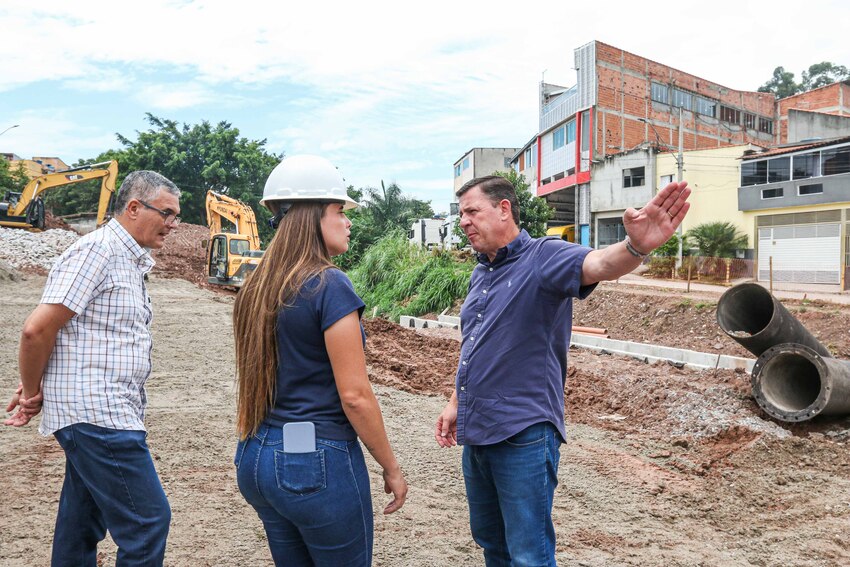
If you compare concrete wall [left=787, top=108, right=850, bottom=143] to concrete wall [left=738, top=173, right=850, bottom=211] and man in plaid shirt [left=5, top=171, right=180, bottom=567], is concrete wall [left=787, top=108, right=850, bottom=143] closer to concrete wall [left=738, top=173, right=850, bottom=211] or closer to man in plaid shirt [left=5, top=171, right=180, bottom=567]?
concrete wall [left=738, top=173, right=850, bottom=211]

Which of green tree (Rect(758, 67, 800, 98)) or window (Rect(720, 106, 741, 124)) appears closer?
window (Rect(720, 106, 741, 124))

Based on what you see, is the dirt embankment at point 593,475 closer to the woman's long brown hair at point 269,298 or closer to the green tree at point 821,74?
the woman's long brown hair at point 269,298

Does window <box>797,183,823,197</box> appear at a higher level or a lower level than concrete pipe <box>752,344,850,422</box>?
higher

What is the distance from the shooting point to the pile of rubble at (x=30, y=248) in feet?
72.5

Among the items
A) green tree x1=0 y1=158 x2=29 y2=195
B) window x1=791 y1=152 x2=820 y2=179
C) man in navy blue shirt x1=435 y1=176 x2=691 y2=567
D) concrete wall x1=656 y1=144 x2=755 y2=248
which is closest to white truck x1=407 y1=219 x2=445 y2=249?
concrete wall x1=656 y1=144 x2=755 y2=248

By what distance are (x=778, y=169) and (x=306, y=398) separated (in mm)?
28930

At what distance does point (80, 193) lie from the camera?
40.2 meters

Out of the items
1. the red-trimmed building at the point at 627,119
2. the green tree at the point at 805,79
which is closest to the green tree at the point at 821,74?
the green tree at the point at 805,79

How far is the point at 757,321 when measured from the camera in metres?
7.58

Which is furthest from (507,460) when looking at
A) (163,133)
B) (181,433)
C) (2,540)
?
(163,133)

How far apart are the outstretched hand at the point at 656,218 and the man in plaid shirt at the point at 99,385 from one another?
1840mm

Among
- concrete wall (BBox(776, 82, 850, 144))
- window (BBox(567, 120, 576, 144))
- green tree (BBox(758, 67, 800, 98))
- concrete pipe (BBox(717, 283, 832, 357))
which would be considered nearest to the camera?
concrete pipe (BBox(717, 283, 832, 357))

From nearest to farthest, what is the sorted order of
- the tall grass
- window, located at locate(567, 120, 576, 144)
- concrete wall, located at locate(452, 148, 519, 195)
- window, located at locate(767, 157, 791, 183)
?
the tall grass → window, located at locate(767, 157, 791, 183) → window, located at locate(567, 120, 576, 144) → concrete wall, located at locate(452, 148, 519, 195)

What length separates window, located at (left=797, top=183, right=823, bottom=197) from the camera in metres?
24.7
